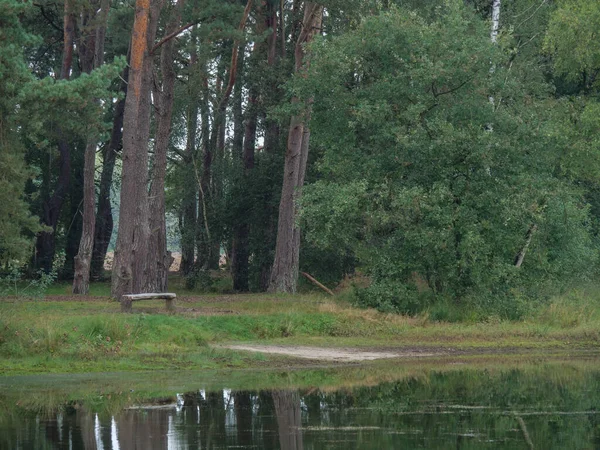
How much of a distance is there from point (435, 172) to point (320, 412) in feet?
45.5

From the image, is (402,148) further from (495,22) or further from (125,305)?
(125,305)

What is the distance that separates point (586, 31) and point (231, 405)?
26602 millimetres

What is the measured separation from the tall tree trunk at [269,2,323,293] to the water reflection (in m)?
20.5

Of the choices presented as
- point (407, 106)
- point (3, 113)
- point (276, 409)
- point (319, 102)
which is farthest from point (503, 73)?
point (276, 409)

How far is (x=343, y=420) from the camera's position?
1462 cm

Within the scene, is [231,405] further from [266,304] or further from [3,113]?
[3,113]

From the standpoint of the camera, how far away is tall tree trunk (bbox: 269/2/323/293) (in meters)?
38.6

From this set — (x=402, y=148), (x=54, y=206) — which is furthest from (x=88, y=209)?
(x=402, y=148)

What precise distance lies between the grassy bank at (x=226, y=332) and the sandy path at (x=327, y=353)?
692 mm

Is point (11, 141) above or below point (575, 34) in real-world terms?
below

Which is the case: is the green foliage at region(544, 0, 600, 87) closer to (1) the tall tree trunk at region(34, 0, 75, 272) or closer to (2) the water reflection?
Answer: (2) the water reflection

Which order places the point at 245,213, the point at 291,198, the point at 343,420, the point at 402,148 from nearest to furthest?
the point at 343,420
the point at 402,148
the point at 291,198
the point at 245,213

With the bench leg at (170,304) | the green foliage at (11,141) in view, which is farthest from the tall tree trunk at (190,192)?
the bench leg at (170,304)

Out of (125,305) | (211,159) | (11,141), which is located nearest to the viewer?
(125,305)
